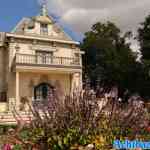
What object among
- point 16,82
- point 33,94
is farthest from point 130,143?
point 33,94

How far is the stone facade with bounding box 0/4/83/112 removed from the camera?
77.2 ft

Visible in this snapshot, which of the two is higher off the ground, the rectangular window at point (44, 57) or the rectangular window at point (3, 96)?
the rectangular window at point (44, 57)

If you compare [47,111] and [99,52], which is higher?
[99,52]

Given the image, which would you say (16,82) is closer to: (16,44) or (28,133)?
(16,44)

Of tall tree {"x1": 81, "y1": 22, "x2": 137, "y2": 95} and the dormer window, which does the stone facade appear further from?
tall tree {"x1": 81, "y1": 22, "x2": 137, "y2": 95}

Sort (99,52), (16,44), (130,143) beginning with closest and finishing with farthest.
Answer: (130,143) → (16,44) → (99,52)

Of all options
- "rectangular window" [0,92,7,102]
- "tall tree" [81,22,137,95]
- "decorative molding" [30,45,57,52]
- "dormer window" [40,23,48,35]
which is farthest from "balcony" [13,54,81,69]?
"tall tree" [81,22,137,95]

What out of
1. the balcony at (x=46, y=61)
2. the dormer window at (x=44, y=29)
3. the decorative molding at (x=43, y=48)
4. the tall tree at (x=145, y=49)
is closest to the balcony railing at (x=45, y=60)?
the balcony at (x=46, y=61)

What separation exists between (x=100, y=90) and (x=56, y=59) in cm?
1946

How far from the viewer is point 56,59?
25000 millimetres

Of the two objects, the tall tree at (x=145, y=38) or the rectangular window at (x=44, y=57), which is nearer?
the rectangular window at (x=44, y=57)

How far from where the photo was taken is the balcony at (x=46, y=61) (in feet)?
75.0

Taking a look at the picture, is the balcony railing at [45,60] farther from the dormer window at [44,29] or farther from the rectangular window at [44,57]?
the dormer window at [44,29]

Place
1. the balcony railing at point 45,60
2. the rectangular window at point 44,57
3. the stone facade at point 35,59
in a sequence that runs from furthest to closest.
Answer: the rectangular window at point 44,57 < the stone facade at point 35,59 < the balcony railing at point 45,60
